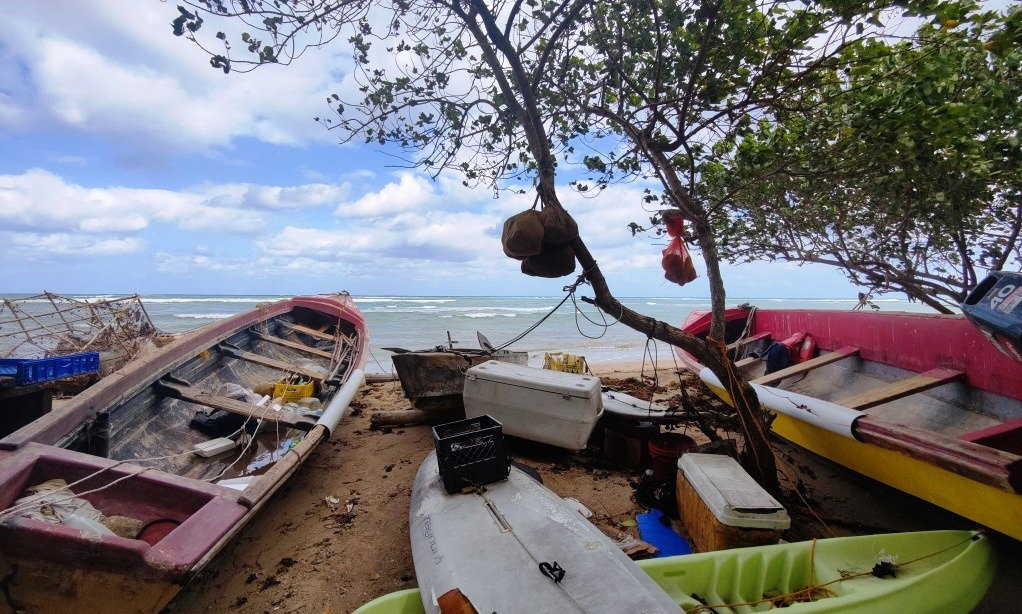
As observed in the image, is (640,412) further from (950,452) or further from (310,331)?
(310,331)

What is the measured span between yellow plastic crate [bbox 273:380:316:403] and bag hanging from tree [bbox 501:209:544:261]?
3964 mm

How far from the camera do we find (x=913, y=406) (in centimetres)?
451

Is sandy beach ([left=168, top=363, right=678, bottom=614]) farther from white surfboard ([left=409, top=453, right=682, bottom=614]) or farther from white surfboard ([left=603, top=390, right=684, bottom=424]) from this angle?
white surfboard ([left=409, top=453, right=682, bottom=614])

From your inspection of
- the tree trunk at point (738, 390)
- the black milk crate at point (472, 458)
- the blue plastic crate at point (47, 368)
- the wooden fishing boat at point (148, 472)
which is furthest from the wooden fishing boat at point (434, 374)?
the blue plastic crate at point (47, 368)

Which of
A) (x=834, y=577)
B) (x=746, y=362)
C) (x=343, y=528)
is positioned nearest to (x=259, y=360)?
(x=343, y=528)

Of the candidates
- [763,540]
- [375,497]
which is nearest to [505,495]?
[763,540]

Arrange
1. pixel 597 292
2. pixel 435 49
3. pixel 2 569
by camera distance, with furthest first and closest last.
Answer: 1. pixel 435 49
2. pixel 597 292
3. pixel 2 569

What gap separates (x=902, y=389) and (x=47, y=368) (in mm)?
8940

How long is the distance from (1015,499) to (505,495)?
118 inches

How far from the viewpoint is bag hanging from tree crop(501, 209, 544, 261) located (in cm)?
310

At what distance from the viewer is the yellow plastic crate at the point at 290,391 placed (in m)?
5.72

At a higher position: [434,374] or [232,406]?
[434,374]

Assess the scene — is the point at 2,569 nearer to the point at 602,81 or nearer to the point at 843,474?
the point at 602,81

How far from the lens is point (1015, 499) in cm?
262
